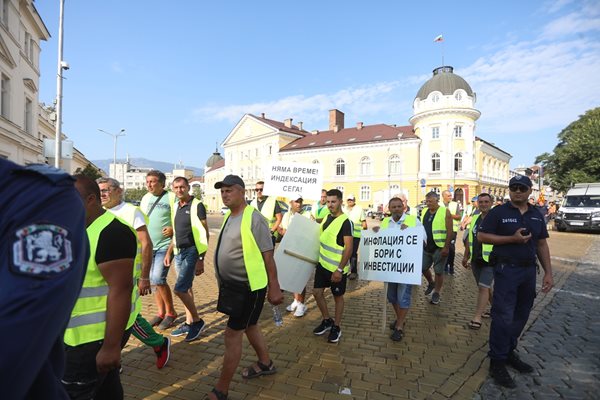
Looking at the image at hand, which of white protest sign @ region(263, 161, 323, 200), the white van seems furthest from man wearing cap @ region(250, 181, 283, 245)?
the white van

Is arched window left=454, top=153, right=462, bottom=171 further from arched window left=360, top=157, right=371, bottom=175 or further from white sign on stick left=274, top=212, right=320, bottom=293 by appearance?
white sign on stick left=274, top=212, right=320, bottom=293

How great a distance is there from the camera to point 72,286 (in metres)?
0.91

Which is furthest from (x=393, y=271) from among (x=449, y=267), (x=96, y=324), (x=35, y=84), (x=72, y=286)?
(x=35, y=84)

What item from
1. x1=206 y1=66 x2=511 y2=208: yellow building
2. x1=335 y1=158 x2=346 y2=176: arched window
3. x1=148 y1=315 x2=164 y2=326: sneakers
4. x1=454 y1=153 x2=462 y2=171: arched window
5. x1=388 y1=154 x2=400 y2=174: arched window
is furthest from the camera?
x1=335 y1=158 x2=346 y2=176: arched window

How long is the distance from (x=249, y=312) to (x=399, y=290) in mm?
2407

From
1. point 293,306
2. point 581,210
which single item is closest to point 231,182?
point 293,306

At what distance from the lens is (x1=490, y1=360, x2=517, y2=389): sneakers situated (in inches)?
140

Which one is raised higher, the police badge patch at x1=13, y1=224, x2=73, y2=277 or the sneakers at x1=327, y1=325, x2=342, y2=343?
the police badge patch at x1=13, y1=224, x2=73, y2=277

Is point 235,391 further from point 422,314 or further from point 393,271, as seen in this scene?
point 422,314

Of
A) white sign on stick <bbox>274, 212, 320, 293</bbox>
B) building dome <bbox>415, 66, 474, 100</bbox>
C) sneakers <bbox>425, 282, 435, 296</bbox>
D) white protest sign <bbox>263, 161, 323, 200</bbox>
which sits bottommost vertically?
sneakers <bbox>425, 282, 435, 296</bbox>

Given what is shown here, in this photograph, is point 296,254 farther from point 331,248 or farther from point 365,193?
point 365,193

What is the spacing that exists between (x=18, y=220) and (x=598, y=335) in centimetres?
649

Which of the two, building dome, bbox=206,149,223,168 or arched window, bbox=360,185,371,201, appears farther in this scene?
building dome, bbox=206,149,223,168

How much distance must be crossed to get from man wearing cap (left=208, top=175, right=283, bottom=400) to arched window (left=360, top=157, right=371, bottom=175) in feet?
161
